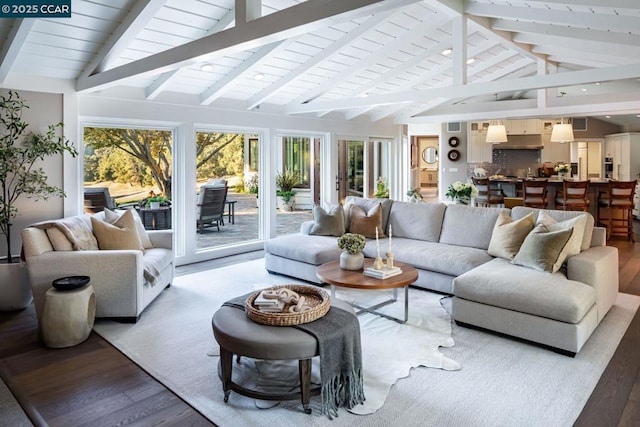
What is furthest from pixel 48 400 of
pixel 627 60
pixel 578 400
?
pixel 627 60

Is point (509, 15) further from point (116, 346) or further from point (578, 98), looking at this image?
point (116, 346)

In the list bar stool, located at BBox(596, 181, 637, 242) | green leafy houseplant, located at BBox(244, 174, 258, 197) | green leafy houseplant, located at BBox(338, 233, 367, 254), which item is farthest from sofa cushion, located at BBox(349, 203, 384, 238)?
bar stool, located at BBox(596, 181, 637, 242)

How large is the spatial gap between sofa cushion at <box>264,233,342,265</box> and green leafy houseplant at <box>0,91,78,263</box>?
2.39m

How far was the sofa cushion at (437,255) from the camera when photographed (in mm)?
4141

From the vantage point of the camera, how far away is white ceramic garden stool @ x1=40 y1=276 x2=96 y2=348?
3188mm

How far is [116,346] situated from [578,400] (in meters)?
3.06

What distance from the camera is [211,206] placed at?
21.2 feet

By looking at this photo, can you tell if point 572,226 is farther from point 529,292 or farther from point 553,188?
point 553,188

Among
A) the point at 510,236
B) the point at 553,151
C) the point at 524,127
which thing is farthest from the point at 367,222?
the point at 553,151

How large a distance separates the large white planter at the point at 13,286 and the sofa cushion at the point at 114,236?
0.68 meters

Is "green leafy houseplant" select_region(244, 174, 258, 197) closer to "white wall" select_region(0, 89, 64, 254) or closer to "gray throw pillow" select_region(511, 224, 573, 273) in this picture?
"white wall" select_region(0, 89, 64, 254)

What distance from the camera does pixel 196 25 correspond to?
14.0 feet

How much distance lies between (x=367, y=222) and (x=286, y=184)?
2724 millimetres

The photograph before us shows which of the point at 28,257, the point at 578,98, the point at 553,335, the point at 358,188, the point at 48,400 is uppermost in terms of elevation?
the point at 578,98
